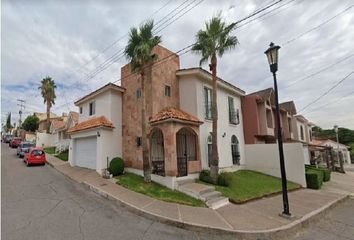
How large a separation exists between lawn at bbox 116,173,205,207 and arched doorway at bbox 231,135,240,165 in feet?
28.1

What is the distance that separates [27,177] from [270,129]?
20658 mm

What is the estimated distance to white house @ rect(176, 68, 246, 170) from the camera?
15211 mm

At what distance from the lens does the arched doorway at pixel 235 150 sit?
18269mm

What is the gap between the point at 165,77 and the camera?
597 inches

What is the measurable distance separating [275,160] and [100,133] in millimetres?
13886

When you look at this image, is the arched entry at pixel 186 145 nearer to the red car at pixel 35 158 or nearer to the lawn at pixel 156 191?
the lawn at pixel 156 191

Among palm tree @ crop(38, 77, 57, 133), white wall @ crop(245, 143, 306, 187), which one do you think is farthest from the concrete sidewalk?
palm tree @ crop(38, 77, 57, 133)

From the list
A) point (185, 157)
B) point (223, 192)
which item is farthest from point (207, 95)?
point (223, 192)

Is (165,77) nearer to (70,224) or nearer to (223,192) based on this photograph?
(223,192)

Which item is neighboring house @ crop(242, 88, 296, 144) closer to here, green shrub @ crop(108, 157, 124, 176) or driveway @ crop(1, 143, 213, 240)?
green shrub @ crop(108, 157, 124, 176)

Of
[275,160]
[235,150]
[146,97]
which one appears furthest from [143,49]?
[275,160]

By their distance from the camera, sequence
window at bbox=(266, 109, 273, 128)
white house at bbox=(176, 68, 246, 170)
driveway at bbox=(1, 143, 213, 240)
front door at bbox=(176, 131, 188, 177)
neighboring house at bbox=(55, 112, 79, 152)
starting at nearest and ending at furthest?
driveway at bbox=(1, 143, 213, 240) → front door at bbox=(176, 131, 188, 177) → white house at bbox=(176, 68, 246, 170) → window at bbox=(266, 109, 273, 128) → neighboring house at bbox=(55, 112, 79, 152)

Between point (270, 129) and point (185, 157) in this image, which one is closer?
point (185, 157)

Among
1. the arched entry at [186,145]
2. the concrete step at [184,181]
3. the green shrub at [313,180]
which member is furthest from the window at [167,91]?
the green shrub at [313,180]
